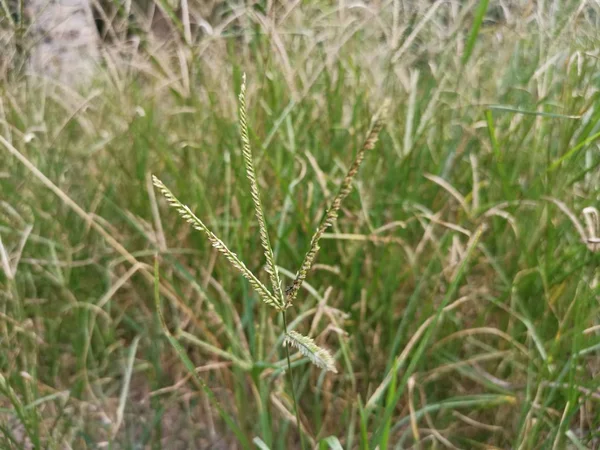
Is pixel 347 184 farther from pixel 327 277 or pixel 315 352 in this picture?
pixel 327 277

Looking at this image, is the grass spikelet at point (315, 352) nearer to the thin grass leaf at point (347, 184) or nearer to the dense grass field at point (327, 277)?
the thin grass leaf at point (347, 184)

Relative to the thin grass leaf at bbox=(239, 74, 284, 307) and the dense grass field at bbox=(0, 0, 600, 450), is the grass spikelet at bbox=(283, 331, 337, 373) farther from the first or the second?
the dense grass field at bbox=(0, 0, 600, 450)

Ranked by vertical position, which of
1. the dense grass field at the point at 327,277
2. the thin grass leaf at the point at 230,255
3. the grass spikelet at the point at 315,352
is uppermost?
the thin grass leaf at the point at 230,255

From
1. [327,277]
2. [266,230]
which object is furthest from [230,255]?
[327,277]

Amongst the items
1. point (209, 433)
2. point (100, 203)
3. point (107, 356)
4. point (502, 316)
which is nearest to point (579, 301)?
point (502, 316)

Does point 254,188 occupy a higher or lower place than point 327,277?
higher

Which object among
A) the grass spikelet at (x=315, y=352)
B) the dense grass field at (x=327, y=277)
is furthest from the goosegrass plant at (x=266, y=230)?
the dense grass field at (x=327, y=277)

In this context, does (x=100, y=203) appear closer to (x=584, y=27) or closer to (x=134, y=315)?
(x=134, y=315)

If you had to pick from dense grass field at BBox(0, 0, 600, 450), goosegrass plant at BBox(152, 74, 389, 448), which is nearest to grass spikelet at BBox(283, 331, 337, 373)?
goosegrass plant at BBox(152, 74, 389, 448)
